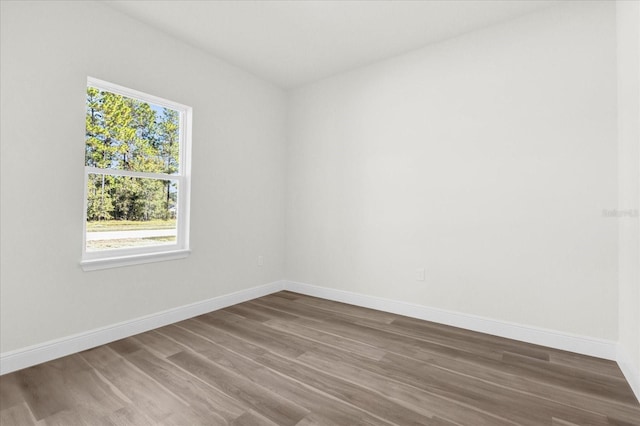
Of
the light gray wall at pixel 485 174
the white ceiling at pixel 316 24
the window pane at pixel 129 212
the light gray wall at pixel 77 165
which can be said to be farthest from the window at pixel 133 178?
the light gray wall at pixel 485 174

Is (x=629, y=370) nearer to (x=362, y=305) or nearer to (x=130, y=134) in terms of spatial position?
(x=362, y=305)

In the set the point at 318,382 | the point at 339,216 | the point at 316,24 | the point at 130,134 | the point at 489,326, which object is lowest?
the point at 318,382

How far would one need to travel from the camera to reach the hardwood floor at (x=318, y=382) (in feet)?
5.76

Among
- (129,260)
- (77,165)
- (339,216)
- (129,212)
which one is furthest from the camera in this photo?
(339,216)

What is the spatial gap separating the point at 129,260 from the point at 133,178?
793 mm

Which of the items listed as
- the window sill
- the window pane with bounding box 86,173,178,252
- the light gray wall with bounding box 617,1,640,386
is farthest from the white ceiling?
the window sill

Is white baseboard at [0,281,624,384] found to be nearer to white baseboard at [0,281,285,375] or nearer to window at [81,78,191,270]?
white baseboard at [0,281,285,375]

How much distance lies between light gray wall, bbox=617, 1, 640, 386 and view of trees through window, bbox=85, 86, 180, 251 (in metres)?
3.90

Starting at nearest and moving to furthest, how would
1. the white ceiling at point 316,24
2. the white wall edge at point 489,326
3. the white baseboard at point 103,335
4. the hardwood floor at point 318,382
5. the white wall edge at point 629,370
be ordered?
the hardwood floor at point 318,382 → the white wall edge at point 629,370 → the white baseboard at point 103,335 → the white wall edge at point 489,326 → the white ceiling at point 316,24

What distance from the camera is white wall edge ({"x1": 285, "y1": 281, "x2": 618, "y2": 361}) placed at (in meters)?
2.51

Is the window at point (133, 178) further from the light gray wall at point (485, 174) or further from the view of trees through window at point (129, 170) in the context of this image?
the light gray wall at point (485, 174)

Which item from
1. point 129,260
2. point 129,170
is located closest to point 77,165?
point 129,170

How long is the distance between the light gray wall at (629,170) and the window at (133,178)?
3.79 metres

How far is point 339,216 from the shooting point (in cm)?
407
